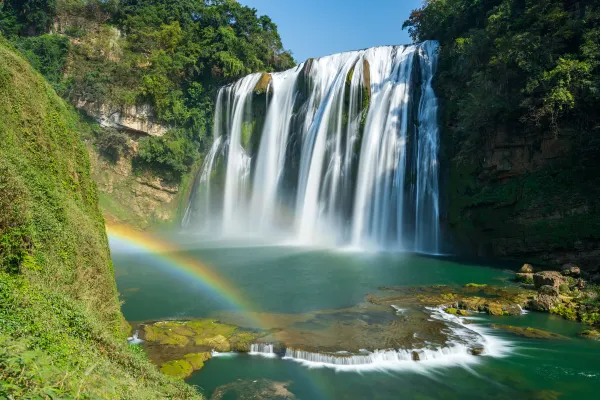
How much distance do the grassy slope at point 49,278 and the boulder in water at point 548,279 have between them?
39.7 ft

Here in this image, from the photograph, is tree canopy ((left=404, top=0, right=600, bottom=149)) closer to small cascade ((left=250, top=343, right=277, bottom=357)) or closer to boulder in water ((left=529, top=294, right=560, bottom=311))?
boulder in water ((left=529, top=294, right=560, bottom=311))

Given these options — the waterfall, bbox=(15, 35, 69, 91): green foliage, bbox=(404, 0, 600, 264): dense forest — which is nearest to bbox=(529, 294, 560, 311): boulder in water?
bbox=(404, 0, 600, 264): dense forest

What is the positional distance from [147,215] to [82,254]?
2519 centimetres

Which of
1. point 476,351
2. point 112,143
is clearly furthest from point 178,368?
point 112,143

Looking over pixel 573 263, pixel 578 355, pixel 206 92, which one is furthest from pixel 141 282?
pixel 206 92

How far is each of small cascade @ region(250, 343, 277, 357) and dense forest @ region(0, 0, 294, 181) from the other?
80.5ft

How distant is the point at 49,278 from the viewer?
5387 millimetres

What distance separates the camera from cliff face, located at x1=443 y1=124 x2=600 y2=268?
647 inches

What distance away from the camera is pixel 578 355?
8938 millimetres

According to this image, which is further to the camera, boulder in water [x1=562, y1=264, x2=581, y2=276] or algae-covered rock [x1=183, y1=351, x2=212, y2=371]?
boulder in water [x1=562, y1=264, x2=581, y2=276]

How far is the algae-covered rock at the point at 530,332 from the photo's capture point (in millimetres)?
9781

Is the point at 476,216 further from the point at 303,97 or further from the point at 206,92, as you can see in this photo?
the point at 206,92

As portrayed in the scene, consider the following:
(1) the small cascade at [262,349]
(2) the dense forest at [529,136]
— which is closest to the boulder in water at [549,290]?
(2) the dense forest at [529,136]

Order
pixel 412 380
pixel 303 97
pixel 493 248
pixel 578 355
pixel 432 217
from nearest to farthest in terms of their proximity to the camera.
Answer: pixel 412 380 → pixel 578 355 → pixel 493 248 → pixel 432 217 → pixel 303 97
